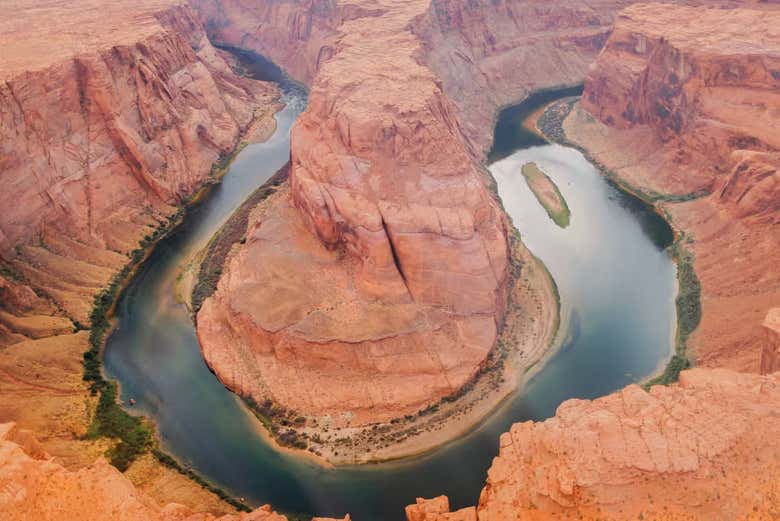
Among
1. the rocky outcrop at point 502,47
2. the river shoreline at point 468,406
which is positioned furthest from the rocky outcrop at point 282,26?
the river shoreline at point 468,406

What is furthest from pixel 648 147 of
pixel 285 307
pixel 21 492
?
pixel 21 492

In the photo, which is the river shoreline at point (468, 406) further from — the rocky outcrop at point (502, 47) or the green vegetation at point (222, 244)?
the rocky outcrop at point (502, 47)

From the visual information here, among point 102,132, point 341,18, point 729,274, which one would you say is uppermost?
point 341,18

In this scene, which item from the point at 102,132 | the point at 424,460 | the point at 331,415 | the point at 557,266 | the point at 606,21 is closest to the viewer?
the point at 424,460

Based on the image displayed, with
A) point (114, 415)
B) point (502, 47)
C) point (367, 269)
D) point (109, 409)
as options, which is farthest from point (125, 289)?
point (502, 47)

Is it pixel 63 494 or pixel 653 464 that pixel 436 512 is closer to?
pixel 653 464

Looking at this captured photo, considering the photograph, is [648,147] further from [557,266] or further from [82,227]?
[82,227]

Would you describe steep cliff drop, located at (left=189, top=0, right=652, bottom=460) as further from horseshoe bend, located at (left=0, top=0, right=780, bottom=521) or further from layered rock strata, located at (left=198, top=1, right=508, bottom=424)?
horseshoe bend, located at (left=0, top=0, right=780, bottom=521)
